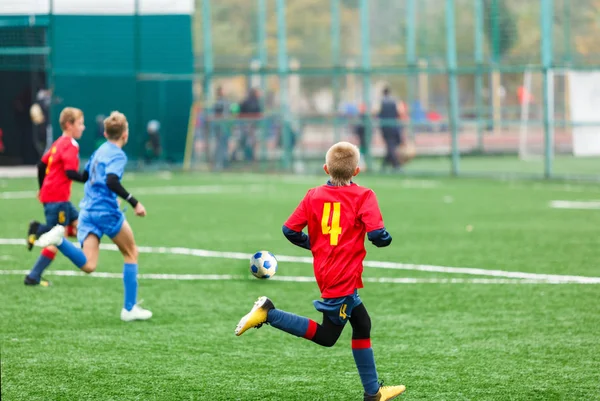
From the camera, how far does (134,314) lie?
8.79 m

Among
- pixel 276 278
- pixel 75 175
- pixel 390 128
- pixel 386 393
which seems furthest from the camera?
pixel 390 128

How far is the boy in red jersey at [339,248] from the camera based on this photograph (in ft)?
19.9

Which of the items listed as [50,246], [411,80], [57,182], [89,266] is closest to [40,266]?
[50,246]

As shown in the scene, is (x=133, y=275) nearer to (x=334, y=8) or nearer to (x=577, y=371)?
(x=577, y=371)

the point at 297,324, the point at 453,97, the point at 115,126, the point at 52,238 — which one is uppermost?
the point at 453,97

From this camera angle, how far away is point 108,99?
27.0 meters

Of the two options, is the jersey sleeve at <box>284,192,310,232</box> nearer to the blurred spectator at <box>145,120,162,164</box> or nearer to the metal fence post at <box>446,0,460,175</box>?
the metal fence post at <box>446,0,460,175</box>

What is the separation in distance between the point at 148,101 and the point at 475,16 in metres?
9.48

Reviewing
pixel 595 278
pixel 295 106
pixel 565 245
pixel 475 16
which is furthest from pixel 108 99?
pixel 595 278

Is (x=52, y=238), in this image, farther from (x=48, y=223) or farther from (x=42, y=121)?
(x=42, y=121)

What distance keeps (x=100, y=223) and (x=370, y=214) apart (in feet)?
11.9

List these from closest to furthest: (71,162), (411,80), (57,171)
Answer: (71,162), (57,171), (411,80)

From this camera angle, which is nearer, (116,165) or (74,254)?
(116,165)

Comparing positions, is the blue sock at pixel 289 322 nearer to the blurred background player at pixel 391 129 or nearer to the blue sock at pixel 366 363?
the blue sock at pixel 366 363
